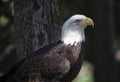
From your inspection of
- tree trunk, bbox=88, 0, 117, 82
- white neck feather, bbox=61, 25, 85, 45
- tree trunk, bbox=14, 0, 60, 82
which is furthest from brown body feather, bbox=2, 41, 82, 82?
tree trunk, bbox=88, 0, 117, 82

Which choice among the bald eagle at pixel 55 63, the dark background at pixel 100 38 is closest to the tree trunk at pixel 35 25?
the bald eagle at pixel 55 63

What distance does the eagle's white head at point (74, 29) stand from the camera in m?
10.5

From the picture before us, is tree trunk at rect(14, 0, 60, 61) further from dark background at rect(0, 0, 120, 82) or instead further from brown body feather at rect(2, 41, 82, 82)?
dark background at rect(0, 0, 120, 82)

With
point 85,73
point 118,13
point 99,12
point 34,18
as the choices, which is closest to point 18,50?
point 34,18

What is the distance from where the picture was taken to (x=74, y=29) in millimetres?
10586

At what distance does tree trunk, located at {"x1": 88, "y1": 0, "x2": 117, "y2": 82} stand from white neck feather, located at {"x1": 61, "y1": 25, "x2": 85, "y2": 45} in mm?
6135

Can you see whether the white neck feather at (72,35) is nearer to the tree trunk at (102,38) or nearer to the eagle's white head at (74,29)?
the eagle's white head at (74,29)

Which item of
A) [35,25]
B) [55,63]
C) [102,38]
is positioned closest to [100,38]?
[102,38]

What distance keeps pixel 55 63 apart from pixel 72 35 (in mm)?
526

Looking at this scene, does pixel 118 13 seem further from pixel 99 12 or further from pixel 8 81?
pixel 8 81

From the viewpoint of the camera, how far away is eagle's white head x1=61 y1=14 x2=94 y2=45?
10.5 meters

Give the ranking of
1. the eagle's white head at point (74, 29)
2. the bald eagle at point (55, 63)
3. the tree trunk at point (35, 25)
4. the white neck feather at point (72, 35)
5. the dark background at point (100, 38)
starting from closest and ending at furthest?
the bald eagle at point (55, 63) → the eagle's white head at point (74, 29) → the white neck feather at point (72, 35) → the tree trunk at point (35, 25) → the dark background at point (100, 38)

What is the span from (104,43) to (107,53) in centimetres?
29

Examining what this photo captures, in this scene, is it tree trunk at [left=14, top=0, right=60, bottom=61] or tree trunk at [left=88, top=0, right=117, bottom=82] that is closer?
tree trunk at [left=14, top=0, right=60, bottom=61]
